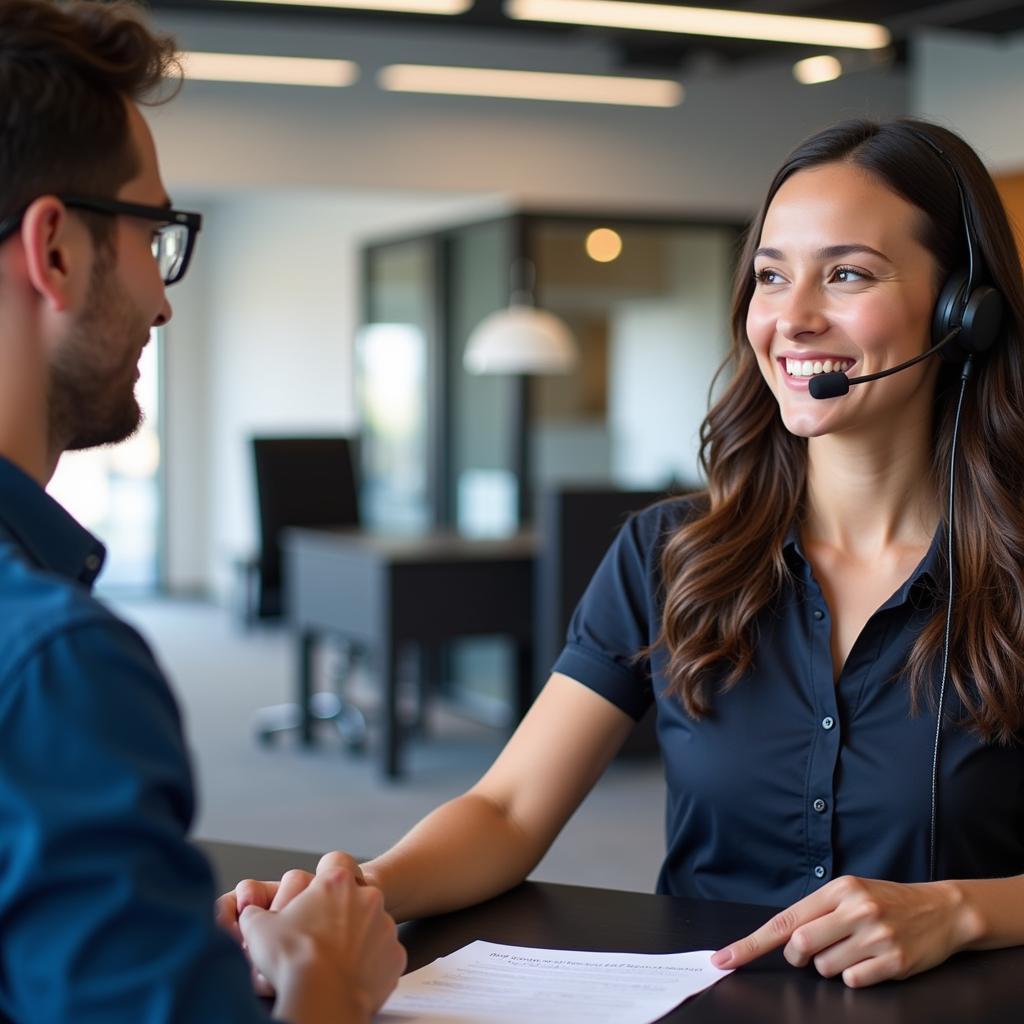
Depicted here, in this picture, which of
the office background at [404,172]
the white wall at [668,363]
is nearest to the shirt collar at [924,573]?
the office background at [404,172]

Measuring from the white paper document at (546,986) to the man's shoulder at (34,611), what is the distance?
18.7 inches

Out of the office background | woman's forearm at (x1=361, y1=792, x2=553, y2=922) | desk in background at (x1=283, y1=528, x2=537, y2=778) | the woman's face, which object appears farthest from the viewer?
desk in background at (x1=283, y1=528, x2=537, y2=778)

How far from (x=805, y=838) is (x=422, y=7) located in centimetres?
429

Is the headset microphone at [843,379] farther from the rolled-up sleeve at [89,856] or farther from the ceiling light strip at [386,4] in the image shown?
the ceiling light strip at [386,4]

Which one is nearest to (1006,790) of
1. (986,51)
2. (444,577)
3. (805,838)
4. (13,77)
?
(805,838)

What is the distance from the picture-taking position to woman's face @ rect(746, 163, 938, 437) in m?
1.60

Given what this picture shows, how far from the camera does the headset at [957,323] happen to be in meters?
1.56

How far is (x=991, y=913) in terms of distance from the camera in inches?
49.9

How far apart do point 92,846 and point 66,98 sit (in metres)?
0.48

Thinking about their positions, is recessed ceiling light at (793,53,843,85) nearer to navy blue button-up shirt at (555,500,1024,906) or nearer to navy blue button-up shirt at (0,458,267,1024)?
navy blue button-up shirt at (555,500,1024,906)

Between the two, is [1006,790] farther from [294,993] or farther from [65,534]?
[65,534]

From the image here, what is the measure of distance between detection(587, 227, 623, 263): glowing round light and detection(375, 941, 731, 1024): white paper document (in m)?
6.54

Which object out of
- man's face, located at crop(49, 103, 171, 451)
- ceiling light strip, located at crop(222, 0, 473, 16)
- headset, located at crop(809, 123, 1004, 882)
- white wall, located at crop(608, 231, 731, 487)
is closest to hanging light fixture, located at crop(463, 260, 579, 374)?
ceiling light strip, located at crop(222, 0, 473, 16)

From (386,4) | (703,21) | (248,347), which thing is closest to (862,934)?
(386,4)
